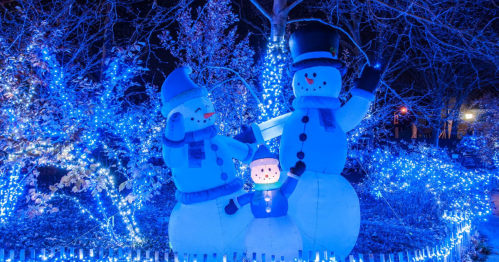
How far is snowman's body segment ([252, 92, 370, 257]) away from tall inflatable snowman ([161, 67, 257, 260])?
0.68 m

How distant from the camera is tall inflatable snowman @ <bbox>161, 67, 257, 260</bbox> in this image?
13.6ft

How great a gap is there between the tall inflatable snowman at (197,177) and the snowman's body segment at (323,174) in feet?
2.23

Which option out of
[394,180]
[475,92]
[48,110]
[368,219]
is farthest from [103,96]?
[475,92]

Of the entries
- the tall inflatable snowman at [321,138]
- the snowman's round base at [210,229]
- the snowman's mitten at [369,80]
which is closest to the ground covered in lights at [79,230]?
the snowman's round base at [210,229]

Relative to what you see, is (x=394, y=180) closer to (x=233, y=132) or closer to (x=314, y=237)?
(x=233, y=132)

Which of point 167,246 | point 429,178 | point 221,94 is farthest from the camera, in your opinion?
point 221,94

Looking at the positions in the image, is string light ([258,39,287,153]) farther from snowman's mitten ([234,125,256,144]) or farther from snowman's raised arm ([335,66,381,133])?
snowman's raised arm ([335,66,381,133])

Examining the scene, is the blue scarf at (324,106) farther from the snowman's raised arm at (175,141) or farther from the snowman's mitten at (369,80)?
the snowman's raised arm at (175,141)

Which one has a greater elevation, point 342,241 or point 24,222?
point 24,222

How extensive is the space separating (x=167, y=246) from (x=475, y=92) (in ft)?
77.3

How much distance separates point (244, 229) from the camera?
13.8 feet

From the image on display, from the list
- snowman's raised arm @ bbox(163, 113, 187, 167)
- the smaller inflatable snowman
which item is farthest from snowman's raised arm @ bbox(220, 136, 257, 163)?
snowman's raised arm @ bbox(163, 113, 187, 167)

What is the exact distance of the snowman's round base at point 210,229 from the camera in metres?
4.14

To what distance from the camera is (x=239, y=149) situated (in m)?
4.53
